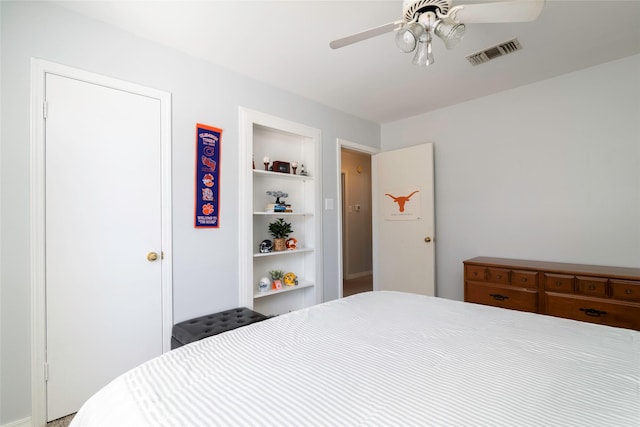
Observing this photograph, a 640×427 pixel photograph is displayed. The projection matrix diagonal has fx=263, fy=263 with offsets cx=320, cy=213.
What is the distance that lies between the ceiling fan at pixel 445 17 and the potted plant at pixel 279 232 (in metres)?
1.80

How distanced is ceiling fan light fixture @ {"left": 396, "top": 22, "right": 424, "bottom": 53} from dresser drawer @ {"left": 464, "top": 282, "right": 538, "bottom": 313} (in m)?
2.17

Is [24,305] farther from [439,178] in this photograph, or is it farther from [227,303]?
[439,178]

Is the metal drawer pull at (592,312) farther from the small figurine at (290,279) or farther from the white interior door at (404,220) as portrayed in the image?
the small figurine at (290,279)

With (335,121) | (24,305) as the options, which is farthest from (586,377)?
(335,121)

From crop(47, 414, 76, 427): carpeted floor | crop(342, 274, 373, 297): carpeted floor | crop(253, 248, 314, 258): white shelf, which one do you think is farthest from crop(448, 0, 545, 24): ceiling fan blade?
crop(342, 274, 373, 297): carpeted floor

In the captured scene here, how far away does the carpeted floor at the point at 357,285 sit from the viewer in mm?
4453

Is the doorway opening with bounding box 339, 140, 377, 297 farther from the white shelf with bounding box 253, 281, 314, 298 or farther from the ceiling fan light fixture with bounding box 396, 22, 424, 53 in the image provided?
the ceiling fan light fixture with bounding box 396, 22, 424, 53

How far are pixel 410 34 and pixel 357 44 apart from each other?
760mm

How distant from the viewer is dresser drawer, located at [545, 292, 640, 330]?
1825 mm

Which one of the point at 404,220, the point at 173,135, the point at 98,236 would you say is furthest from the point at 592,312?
the point at 98,236

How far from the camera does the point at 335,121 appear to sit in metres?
3.15

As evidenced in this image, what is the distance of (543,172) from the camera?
99.9 inches

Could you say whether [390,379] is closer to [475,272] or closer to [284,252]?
[284,252]

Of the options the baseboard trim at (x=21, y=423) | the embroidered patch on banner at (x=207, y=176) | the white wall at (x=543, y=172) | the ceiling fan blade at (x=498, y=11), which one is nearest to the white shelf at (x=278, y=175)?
the embroidered patch on banner at (x=207, y=176)
